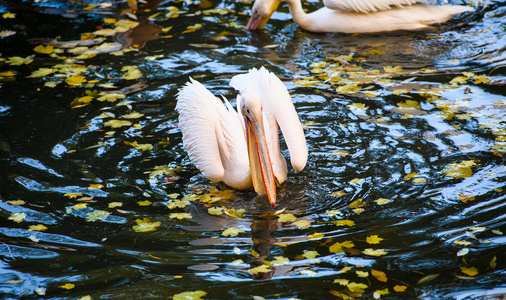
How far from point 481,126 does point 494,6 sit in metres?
3.26

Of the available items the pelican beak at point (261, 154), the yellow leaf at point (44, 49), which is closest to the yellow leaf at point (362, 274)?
the pelican beak at point (261, 154)

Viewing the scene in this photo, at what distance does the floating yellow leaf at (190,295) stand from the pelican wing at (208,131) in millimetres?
1164

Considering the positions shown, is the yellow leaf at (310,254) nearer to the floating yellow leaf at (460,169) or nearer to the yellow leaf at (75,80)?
the floating yellow leaf at (460,169)

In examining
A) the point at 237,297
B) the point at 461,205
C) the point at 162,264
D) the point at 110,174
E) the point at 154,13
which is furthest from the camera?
the point at 154,13

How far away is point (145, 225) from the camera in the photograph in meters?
3.69

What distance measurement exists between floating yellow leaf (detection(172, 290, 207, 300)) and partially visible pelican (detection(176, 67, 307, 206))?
93cm

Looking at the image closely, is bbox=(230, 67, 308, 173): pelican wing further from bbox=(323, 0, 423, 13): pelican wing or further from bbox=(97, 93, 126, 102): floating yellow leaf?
bbox=(323, 0, 423, 13): pelican wing

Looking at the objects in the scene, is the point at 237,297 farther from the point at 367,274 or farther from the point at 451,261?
the point at 451,261

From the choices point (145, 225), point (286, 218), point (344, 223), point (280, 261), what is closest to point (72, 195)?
point (145, 225)

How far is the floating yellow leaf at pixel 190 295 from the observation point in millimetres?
2980

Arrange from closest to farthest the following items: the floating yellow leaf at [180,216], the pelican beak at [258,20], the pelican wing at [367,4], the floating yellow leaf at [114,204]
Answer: the floating yellow leaf at [180,216], the floating yellow leaf at [114,204], the pelican wing at [367,4], the pelican beak at [258,20]

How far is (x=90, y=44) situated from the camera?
275 inches

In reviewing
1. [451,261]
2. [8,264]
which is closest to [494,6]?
[451,261]

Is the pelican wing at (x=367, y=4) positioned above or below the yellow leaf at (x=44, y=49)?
above
